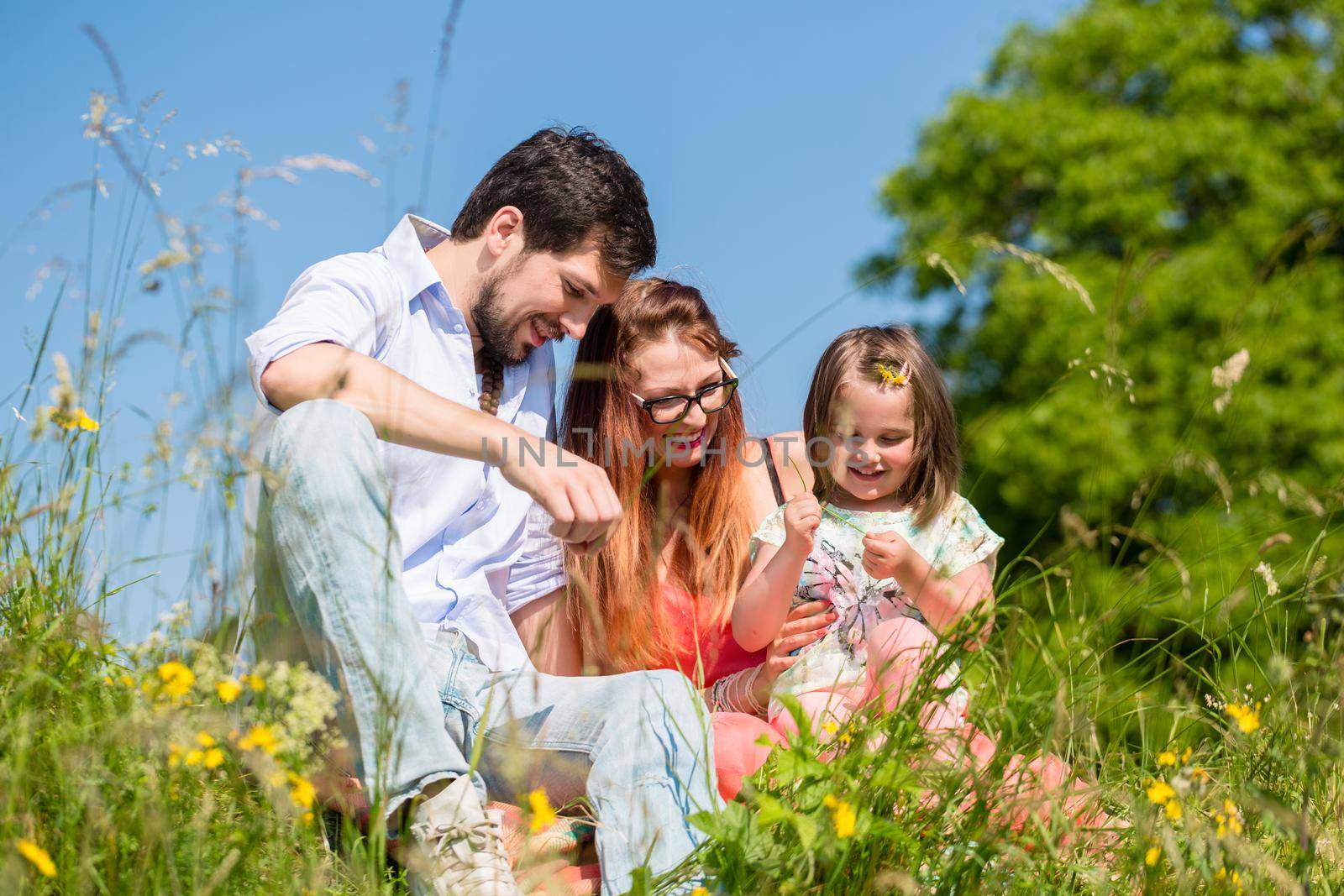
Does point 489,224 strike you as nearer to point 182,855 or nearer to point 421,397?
point 421,397

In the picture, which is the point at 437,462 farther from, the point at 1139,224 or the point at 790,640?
the point at 1139,224

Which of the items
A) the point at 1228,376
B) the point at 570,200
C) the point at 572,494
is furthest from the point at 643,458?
the point at 1228,376

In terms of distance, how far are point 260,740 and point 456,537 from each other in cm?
141

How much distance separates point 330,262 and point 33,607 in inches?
43.7

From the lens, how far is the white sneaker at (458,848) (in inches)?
67.8

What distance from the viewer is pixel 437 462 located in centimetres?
281

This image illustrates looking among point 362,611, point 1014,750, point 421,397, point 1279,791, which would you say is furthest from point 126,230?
point 1279,791

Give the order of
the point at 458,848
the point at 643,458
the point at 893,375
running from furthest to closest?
the point at 643,458, the point at 893,375, the point at 458,848

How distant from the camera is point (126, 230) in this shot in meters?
2.34

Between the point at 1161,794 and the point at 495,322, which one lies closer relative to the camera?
the point at 1161,794

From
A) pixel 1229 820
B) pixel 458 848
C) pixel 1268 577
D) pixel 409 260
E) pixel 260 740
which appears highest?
pixel 409 260

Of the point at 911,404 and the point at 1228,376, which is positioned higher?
the point at 911,404

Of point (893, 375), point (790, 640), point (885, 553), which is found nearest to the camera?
point (885, 553)

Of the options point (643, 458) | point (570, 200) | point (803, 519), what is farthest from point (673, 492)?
point (570, 200)
